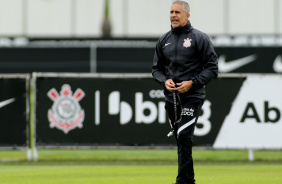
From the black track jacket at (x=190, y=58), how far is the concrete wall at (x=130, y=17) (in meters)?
29.1

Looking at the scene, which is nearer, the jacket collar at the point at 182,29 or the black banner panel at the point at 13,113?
the jacket collar at the point at 182,29

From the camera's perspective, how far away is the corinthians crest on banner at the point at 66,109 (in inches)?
533

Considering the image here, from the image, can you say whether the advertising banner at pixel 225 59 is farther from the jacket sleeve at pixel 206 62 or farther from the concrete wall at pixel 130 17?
the jacket sleeve at pixel 206 62

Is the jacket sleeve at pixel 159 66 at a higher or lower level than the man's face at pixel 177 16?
lower

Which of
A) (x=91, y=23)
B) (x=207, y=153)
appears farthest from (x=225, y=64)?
(x=91, y=23)

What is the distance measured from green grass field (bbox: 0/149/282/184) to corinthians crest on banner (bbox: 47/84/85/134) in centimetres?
69

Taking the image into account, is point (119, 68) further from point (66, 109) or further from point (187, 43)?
point (187, 43)

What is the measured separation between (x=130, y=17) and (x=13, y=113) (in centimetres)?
2612

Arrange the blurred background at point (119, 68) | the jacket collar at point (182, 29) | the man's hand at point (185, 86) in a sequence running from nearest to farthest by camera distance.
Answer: the man's hand at point (185, 86) < the jacket collar at point (182, 29) < the blurred background at point (119, 68)

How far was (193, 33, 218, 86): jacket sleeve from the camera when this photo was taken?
880 cm

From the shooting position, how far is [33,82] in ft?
44.8

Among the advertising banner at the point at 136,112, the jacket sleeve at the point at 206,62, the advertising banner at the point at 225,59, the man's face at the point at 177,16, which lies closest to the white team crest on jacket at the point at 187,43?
the jacket sleeve at the point at 206,62

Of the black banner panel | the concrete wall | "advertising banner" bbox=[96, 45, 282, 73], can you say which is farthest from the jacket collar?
the concrete wall
